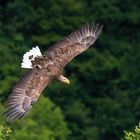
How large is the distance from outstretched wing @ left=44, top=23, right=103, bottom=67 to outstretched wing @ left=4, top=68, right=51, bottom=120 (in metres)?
1.31

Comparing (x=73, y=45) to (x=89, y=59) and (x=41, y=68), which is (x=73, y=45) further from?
(x=89, y=59)

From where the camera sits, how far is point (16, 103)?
34.7m

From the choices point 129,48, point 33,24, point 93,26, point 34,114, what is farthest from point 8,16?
point 93,26

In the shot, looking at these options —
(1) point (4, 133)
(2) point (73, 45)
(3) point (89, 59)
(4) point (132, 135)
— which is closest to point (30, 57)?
(2) point (73, 45)

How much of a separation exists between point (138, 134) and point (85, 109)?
43072 millimetres

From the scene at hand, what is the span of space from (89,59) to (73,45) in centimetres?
4007

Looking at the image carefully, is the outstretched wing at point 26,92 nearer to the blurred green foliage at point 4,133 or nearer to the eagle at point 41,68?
the eagle at point 41,68

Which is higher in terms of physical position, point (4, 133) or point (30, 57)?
point (30, 57)

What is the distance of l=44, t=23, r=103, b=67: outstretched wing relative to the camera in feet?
123

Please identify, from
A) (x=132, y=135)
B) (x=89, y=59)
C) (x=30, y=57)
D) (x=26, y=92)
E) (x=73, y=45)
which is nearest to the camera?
(x=132, y=135)

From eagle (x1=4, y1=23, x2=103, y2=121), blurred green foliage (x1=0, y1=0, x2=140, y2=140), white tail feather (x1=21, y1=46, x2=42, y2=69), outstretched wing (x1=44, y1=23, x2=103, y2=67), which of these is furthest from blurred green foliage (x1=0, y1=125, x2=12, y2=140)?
blurred green foliage (x1=0, y1=0, x2=140, y2=140)

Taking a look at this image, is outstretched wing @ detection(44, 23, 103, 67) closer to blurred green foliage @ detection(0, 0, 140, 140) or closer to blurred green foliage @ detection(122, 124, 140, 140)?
blurred green foliage @ detection(122, 124, 140, 140)

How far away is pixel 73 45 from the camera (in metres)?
38.6

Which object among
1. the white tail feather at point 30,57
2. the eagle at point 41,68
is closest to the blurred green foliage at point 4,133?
the eagle at point 41,68
